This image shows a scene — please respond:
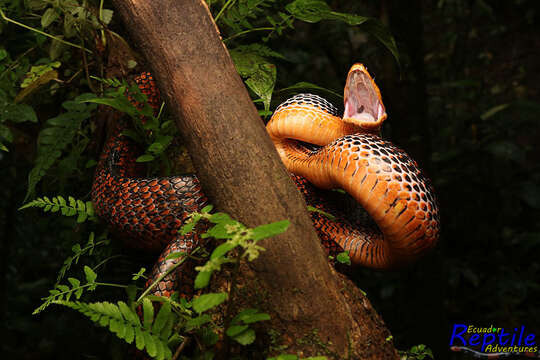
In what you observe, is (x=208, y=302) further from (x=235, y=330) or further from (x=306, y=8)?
(x=306, y=8)

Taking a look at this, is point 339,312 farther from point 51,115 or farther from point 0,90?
point 51,115

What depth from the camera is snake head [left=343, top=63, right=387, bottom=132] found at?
1.85m

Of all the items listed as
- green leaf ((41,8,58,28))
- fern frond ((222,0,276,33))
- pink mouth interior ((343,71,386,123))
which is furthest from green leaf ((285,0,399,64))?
green leaf ((41,8,58,28))

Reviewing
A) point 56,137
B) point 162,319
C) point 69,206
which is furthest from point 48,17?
point 162,319

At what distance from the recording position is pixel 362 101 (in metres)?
1.91

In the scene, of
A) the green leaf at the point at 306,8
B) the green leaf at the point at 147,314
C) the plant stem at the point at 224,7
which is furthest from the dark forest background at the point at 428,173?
the green leaf at the point at 147,314

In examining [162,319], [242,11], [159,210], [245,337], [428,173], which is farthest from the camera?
[428,173]

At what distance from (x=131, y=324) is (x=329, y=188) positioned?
995 millimetres

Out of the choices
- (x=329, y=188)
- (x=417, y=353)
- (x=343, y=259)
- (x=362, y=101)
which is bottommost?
(x=417, y=353)

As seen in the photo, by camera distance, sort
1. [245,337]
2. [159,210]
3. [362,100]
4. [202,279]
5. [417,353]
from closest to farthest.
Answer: [202,279]
[245,337]
[417,353]
[159,210]
[362,100]

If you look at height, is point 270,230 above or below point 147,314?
above

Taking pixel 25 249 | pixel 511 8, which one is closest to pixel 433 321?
pixel 25 249

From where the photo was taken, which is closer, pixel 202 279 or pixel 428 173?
pixel 202 279

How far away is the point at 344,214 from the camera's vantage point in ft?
6.55
